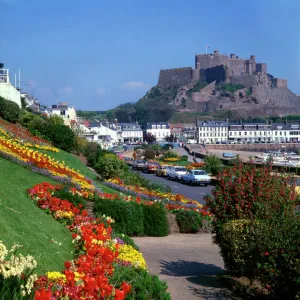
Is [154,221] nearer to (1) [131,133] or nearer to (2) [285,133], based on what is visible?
(1) [131,133]

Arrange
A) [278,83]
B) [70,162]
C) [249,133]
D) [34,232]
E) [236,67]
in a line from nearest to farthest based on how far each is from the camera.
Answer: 1. [34,232]
2. [70,162]
3. [249,133]
4. [236,67]
5. [278,83]

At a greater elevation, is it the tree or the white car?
the tree

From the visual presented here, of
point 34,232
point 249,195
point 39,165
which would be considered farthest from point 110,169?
point 34,232

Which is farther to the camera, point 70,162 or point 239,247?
point 70,162

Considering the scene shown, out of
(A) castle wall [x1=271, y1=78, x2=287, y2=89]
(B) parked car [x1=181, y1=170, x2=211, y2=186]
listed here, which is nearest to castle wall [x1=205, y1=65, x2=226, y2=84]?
(A) castle wall [x1=271, y1=78, x2=287, y2=89]

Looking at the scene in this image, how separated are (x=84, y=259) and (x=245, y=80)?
589 ft

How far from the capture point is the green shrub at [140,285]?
588cm

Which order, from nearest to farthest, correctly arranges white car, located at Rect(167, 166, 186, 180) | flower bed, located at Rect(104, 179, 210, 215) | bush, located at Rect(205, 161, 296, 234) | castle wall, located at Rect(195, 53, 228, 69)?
bush, located at Rect(205, 161, 296, 234)
flower bed, located at Rect(104, 179, 210, 215)
white car, located at Rect(167, 166, 186, 180)
castle wall, located at Rect(195, 53, 228, 69)

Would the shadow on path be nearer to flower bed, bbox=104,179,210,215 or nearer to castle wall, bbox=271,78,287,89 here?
flower bed, bbox=104,179,210,215

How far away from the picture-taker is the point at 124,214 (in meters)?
13.0

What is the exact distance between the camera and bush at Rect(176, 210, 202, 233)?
1450cm

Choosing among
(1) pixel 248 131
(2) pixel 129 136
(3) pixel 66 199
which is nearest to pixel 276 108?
(1) pixel 248 131

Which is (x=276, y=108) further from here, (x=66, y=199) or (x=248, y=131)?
(x=66, y=199)

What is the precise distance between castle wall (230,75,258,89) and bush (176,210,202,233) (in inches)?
6664
